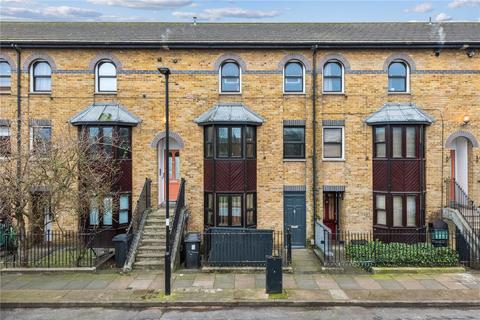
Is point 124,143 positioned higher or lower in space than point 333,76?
lower

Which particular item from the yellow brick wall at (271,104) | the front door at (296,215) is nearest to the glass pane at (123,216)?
the yellow brick wall at (271,104)

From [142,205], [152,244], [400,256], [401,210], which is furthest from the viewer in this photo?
[401,210]

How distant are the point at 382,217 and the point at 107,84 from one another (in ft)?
41.1

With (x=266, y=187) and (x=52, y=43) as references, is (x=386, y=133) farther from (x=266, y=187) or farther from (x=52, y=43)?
(x=52, y=43)

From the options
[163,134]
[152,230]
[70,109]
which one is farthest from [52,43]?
[152,230]

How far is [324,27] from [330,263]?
11.0m

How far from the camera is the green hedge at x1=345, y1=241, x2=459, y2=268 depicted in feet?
43.1

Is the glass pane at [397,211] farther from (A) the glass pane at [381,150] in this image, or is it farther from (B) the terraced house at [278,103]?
(A) the glass pane at [381,150]

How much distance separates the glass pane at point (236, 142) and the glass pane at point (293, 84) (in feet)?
9.32

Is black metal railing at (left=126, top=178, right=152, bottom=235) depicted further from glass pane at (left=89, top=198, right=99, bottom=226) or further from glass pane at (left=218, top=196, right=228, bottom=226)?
glass pane at (left=218, top=196, right=228, bottom=226)

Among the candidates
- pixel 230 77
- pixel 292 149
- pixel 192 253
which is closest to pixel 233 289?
pixel 192 253

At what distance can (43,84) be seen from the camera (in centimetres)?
1717

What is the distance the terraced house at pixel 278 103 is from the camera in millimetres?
16781

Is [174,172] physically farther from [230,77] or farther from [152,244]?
[230,77]
